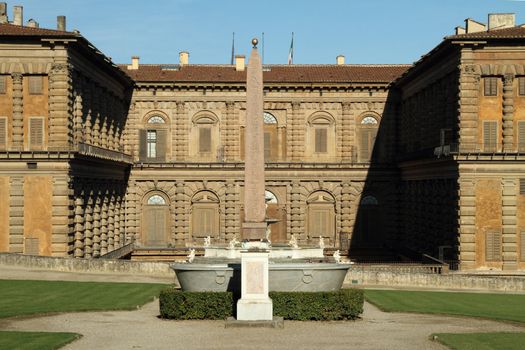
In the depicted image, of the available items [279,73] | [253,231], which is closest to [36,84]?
[253,231]

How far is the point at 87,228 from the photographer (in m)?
57.0

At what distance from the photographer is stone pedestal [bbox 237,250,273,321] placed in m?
31.0

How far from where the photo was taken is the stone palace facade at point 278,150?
52.1 meters

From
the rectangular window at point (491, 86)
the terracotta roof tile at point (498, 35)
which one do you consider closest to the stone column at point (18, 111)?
the terracotta roof tile at point (498, 35)

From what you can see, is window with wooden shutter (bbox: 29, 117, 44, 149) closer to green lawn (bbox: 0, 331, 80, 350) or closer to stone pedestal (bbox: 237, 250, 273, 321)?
stone pedestal (bbox: 237, 250, 273, 321)

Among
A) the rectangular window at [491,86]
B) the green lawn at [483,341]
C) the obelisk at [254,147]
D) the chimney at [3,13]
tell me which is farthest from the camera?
the chimney at [3,13]

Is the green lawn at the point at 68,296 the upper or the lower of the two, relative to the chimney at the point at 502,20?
lower

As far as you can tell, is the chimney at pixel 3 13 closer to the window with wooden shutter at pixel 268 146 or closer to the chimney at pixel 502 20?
the window with wooden shutter at pixel 268 146

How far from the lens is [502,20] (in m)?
61.9

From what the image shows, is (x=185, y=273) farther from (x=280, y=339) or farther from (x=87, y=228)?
(x=87, y=228)

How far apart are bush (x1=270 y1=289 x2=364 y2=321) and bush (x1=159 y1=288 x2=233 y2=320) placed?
1.78 meters

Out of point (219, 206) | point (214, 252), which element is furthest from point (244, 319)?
point (219, 206)

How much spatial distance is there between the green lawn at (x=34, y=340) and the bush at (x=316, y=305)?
7837 mm

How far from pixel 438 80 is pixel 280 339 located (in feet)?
112
